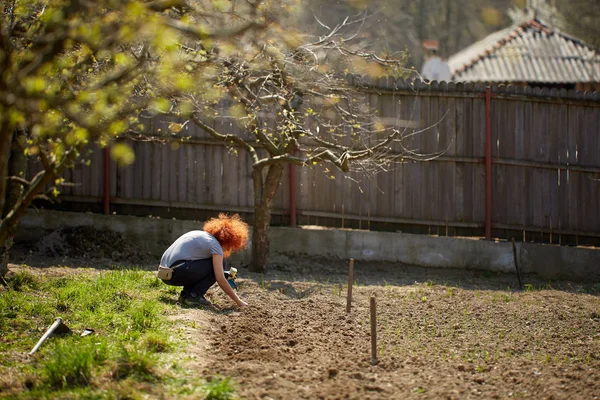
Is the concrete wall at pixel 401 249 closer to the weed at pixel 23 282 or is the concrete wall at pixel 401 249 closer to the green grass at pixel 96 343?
the green grass at pixel 96 343

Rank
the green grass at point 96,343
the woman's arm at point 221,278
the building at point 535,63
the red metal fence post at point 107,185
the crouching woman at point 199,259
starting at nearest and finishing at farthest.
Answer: the green grass at point 96,343, the woman's arm at point 221,278, the crouching woman at point 199,259, the red metal fence post at point 107,185, the building at point 535,63

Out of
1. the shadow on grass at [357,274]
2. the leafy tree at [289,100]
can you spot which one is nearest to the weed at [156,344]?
the leafy tree at [289,100]

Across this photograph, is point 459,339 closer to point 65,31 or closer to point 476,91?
point 65,31

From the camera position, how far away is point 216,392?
4.88 metres

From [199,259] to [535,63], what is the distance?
1528 centimetres

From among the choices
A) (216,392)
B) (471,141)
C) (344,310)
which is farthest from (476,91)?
(216,392)

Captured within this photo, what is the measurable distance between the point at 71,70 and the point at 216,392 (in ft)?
8.70

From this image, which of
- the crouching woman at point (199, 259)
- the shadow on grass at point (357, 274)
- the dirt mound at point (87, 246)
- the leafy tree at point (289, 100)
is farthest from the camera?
the dirt mound at point (87, 246)

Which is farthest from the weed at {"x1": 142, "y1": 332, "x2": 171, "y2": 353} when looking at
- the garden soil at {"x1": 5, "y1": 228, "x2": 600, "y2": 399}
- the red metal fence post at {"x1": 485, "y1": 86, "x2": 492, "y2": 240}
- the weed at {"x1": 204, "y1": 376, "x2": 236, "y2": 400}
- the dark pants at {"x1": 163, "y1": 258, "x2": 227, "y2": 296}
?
the red metal fence post at {"x1": 485, "y1": 86, "x2": 492, "y2": 240}

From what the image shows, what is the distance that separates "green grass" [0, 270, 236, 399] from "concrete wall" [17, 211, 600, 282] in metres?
2.90

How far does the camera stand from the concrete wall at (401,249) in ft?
36.8

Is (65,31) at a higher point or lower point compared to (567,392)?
higher

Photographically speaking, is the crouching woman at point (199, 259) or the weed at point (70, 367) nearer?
the weed at point (70, 367)

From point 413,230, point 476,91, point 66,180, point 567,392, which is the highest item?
point 476,91
